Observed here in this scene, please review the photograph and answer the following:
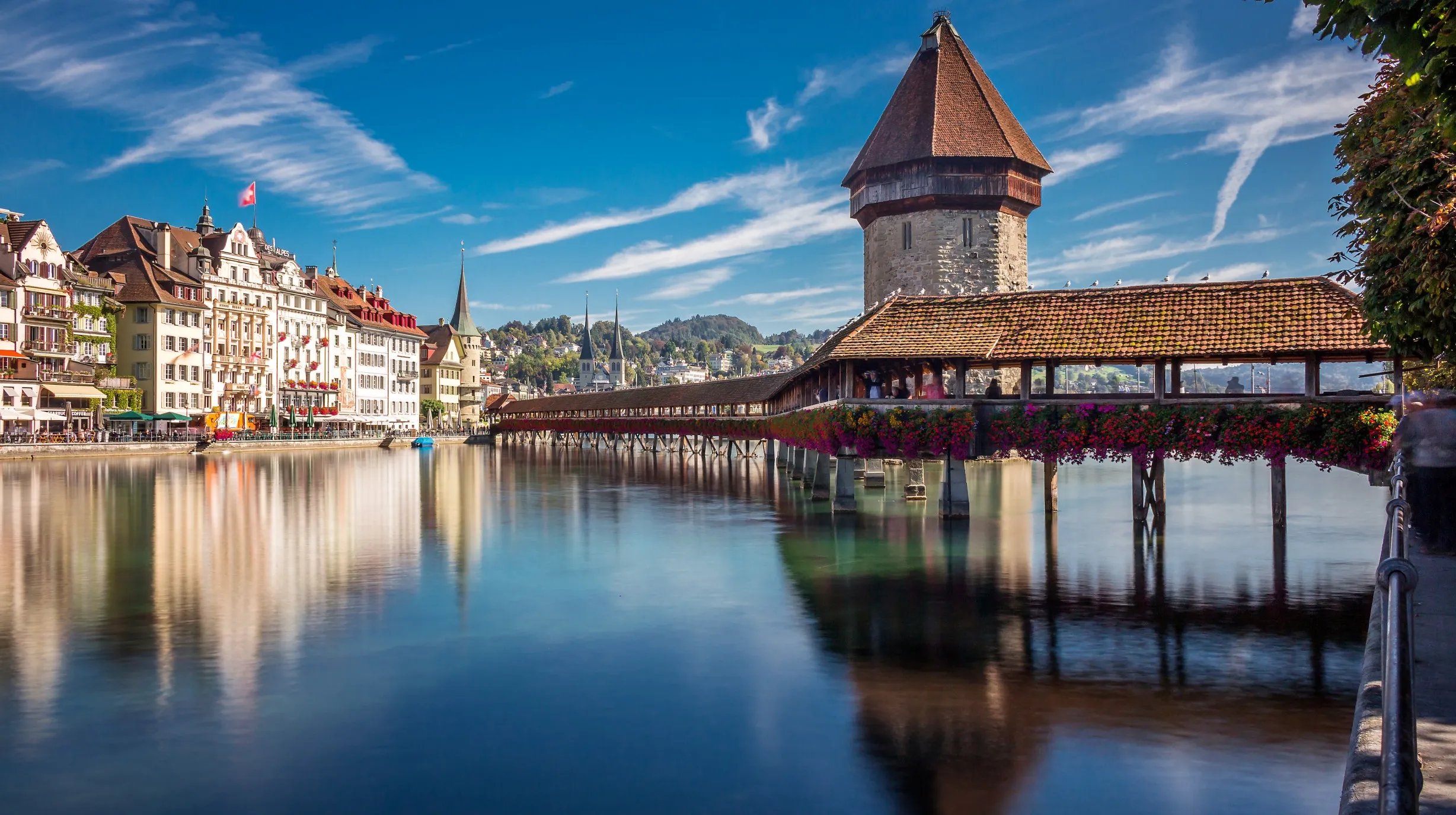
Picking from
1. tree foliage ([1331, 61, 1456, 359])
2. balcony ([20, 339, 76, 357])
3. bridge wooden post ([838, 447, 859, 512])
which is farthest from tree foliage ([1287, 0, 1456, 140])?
balcony ([20, 339, 76, 357])

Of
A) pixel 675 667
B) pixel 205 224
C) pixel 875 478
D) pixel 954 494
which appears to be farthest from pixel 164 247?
pixel 675 667

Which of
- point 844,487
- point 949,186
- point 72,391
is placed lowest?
point 844,487

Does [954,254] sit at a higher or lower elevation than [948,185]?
lower

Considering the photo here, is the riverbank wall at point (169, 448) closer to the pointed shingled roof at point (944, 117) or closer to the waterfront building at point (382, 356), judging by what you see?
the waterfront building at point (382, 356)

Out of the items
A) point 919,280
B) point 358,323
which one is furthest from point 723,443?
point 919,280

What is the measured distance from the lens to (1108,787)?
8820 millimetres

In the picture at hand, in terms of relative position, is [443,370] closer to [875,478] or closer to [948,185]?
[948,185]

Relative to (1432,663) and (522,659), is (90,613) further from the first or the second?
(1432,663)

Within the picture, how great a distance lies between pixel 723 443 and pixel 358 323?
36.4 metres

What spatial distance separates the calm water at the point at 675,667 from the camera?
8.99 meters

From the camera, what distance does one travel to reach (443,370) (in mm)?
125750

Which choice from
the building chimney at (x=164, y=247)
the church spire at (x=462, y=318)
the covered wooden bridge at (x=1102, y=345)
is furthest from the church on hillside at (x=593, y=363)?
the covered wooden bridge at (x=1102, y=345)

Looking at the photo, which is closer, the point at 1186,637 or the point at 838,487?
the point at 1186,637

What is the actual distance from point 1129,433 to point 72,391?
64.1 metres
